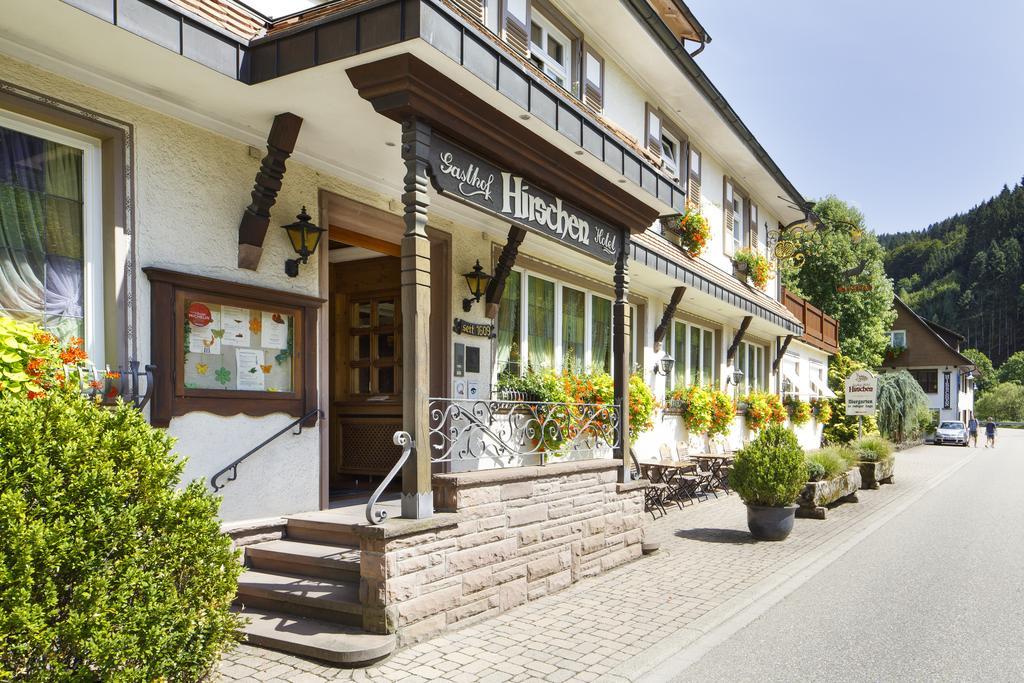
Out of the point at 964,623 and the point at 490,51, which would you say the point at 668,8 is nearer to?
the point at 490,51

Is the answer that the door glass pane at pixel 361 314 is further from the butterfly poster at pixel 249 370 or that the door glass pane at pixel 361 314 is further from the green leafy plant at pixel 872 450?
the green leafy plant at pixel 872 450

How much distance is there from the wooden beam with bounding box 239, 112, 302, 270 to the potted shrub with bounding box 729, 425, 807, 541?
264 inches

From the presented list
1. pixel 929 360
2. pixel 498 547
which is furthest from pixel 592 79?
pixel 929 360

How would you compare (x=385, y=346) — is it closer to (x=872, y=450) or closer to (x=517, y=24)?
(x=517, y=24)

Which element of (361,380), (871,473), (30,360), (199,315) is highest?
(199,315)

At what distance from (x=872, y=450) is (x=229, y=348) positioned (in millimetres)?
15658

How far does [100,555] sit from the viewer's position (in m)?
3.51

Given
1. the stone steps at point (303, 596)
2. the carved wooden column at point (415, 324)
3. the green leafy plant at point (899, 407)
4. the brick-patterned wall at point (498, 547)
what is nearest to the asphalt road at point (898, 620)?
the brick-patterned wall at point (498, 547)

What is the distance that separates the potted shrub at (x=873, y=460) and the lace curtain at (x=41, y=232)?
627 inches

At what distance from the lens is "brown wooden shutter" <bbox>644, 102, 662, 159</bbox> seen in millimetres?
13836

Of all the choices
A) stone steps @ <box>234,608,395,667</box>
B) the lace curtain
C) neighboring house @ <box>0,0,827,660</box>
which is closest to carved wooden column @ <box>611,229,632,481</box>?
neighboring house @ <box>0,0,827,660</box>

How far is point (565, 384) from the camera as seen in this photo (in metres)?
10.3

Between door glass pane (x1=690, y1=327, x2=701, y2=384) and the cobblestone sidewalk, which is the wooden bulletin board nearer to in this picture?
the cobblestone sidewalk

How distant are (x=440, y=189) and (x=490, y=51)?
3.63 ft
